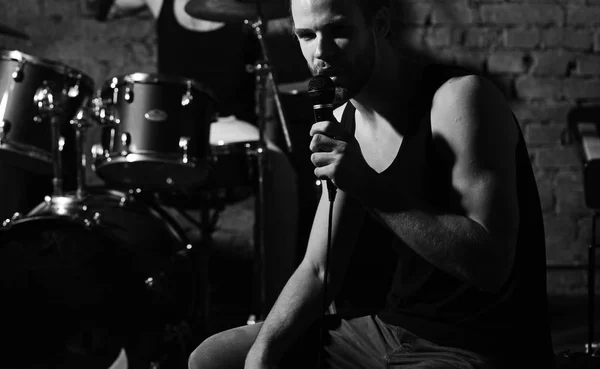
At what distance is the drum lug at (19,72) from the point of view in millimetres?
2822

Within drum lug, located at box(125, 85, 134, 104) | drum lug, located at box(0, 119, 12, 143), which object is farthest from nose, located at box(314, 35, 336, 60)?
drum lug, located at box(0, 119, 12, 143)

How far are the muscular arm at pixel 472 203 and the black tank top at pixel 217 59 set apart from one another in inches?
99.7

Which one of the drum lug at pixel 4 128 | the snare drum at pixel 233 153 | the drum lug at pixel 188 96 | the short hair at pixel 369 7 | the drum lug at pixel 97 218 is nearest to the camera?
the short hair at pixel 369 7

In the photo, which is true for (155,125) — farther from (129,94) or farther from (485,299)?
(485,299)

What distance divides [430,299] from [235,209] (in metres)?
2.70

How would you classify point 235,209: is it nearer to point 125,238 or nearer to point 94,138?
point 94,138

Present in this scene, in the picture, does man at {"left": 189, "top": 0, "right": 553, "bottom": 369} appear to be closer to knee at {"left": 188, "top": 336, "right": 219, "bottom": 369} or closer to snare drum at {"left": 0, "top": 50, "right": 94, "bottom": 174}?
knee at {"left": 188, "top": 336, "right": 219, "bottom": 369}

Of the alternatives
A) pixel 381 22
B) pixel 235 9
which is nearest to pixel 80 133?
pixel 235 9

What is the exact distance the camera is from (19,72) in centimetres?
283

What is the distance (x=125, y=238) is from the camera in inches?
104

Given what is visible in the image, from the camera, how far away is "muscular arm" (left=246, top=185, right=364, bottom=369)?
142 centimetres

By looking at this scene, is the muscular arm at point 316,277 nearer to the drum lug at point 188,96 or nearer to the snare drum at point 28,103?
the drum lug at point 188,96

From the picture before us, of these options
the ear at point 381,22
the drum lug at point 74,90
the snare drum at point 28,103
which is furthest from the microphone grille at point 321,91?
the drum lug at point 74,90

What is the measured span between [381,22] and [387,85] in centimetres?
12
